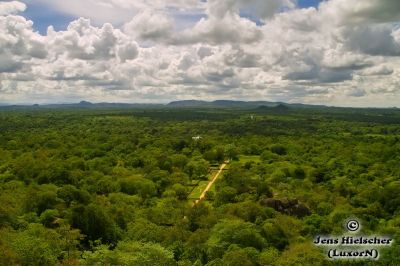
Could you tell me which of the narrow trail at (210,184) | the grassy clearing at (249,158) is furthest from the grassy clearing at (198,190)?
the grassy clearing at (249,158)

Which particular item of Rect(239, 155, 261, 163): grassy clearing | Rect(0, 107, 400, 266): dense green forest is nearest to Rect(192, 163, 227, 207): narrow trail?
Rect(0, 107, 400, 266): dense green forest

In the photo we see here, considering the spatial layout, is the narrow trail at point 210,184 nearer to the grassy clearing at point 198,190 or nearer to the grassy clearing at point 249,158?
the grassy clearing at point 198,190

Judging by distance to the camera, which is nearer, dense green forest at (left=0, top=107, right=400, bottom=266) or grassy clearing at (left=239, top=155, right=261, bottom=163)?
dense green forest at (left=0, top=107, right=400, bottom=266)

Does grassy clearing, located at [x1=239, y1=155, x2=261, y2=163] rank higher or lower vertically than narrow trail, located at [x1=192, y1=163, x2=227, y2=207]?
higher

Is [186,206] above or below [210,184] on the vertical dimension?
above

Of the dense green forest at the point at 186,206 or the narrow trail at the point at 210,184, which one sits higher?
the dense green forest at the point at 186,206

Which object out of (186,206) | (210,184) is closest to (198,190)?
(210,184)

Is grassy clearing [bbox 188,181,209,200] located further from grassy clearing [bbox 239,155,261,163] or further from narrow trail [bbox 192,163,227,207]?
grassy clearing [bbox 239,155,261,163]

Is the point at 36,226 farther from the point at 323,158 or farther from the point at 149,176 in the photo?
the point at 323,158

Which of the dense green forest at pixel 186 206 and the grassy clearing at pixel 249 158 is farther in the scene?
the grassy clearing at pixel 249 158

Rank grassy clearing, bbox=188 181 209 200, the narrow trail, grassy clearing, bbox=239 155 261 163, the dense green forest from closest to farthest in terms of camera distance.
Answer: the dense green forest → the narrow trail → grassy clearing, bbox=188 181 209 200 → grassy clearing, bbox=239 155 261 163

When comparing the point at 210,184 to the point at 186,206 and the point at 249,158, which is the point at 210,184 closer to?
the point at 186,206
